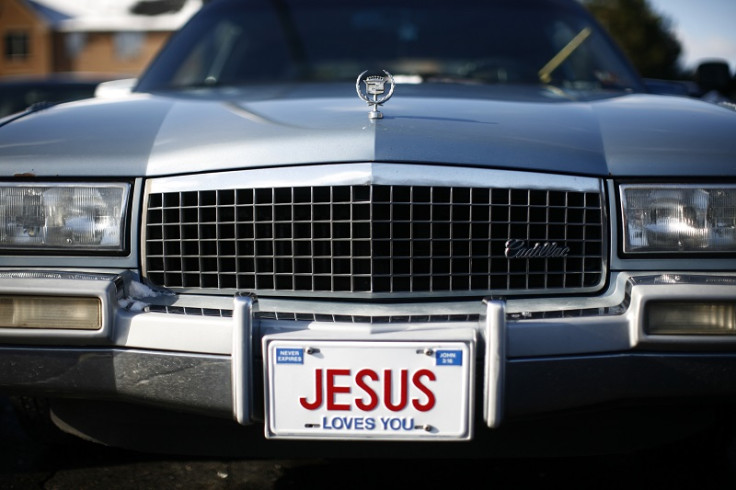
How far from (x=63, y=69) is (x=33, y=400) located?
150 feet

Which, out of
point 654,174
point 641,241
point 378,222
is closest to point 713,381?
point 641,241

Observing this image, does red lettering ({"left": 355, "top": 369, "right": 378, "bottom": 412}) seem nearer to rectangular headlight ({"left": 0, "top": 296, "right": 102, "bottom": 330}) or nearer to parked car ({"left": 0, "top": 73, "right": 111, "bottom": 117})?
rectangular headlight ({"left": 0, "top": 296, "right": 102, "bottom": 330})

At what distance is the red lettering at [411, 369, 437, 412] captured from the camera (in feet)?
6.01

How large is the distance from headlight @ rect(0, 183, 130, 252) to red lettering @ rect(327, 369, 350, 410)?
644mm

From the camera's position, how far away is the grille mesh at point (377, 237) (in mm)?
2014

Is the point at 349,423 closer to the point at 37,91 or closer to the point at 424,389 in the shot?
the point at 424,389

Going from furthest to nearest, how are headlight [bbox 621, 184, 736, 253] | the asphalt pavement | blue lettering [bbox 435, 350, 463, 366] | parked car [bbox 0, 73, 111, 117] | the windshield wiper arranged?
parked car [bbox 0, 73, 111, 117] < the windshield wiper < the asphalt pavement < headlight [bbox 621, 184, 736, 253] < blue lettering [bbox 435, 350, 463, 366]

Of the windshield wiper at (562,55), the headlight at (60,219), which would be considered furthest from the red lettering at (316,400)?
the windshield wiper at (562,55)

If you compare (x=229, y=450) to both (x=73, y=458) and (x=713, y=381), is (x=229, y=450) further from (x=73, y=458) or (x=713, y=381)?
(x=713, y=381)

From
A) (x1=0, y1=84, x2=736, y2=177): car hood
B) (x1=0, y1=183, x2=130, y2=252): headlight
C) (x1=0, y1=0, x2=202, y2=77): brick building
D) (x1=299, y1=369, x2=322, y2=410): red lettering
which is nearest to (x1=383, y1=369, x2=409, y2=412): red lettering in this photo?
(x1=299, y1=369, x2=322, y2=410): red lettering

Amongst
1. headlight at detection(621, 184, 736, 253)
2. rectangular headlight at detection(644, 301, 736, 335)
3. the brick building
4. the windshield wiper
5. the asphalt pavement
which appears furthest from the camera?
the brick building

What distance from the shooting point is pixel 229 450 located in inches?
81.7

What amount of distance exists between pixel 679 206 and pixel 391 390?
834 millimetres

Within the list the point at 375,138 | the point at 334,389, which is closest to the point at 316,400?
the point at 334,389
